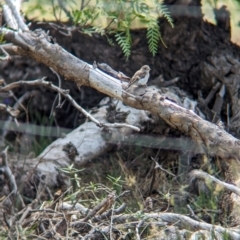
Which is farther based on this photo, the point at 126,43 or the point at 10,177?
the point at 10,177

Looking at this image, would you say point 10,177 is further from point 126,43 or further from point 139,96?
point 139,96

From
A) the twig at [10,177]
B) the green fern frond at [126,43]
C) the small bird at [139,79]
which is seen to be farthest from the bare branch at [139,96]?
the twig at [10,177]

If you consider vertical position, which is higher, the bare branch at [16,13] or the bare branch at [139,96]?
the bare branch at [16,13]

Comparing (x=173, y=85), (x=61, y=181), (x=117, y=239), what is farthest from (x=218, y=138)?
(x=173, y=85)

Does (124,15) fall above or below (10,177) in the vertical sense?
above

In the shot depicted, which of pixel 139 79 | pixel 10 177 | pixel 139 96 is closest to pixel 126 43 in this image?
pixel 139 79

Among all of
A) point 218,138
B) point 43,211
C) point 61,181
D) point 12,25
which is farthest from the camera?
point 61,181

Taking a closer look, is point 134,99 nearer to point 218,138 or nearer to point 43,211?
point 218,138

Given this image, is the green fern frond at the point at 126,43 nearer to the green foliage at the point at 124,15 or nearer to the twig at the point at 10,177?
the green foliage at the point at 124,15

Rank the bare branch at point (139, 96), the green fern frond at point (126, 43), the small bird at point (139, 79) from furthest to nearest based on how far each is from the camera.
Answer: the green fern frond at point (126, 43) → the small bird at point (139, 79) → the bare branch at point (139, 96)

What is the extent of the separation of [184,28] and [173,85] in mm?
388

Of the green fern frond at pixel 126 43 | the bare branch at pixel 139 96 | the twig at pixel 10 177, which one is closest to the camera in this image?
the bare branch at pixel 139 96

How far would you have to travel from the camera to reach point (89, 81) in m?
3.59

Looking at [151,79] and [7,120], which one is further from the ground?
[151,79]
